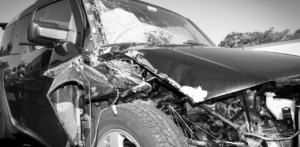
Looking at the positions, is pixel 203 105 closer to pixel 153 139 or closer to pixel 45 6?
pixel 153 139

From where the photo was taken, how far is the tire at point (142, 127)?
129 cm

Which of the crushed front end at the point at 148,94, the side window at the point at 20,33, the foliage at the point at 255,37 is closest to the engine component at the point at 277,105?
the crushed front end at the point at 148,94

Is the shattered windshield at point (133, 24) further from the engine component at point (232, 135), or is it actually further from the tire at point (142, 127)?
the engine component at point (232, 135)

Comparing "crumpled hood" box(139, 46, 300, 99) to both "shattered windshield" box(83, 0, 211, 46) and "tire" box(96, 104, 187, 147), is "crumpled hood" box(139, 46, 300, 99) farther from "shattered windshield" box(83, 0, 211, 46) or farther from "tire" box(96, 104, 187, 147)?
"shattered windshield" box(83, 0, 211, 46)

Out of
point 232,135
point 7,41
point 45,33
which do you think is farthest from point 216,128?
point 7,41

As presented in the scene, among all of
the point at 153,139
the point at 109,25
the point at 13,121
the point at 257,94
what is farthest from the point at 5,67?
the point at 257,94

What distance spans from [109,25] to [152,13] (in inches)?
27.1

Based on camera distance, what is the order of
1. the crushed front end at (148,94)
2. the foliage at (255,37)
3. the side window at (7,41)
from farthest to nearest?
the foliage at (255,37)
the side window at (7,41)
the crushed front end at (148,94)

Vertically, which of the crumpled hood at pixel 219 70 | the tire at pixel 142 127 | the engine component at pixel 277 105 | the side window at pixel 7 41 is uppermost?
the side window at pixel 7 41

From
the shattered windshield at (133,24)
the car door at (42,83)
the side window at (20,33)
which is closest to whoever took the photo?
the shattered windshield at (133,24)

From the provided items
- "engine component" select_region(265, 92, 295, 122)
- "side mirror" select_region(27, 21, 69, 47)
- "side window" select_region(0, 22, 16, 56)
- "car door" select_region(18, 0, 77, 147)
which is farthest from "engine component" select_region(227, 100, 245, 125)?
"side window" select_region(0, 22, 16, 56)

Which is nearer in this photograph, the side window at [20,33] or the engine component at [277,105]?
the engine component at [277,105]

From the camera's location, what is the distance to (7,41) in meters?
3.60

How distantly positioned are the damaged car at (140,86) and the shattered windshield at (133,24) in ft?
0.04
